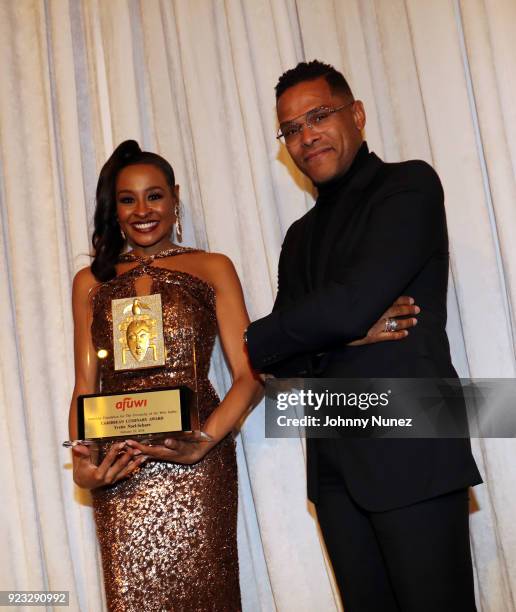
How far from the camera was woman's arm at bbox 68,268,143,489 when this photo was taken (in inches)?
86.4

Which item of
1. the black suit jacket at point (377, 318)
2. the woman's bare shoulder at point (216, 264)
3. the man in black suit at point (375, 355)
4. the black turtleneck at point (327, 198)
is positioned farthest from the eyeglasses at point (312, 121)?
the woman's bare shoulder at point (216, 264)

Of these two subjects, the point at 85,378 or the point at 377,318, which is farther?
the point at 85,378

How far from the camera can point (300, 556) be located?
2.77 m

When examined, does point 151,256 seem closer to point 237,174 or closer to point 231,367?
point 231,367

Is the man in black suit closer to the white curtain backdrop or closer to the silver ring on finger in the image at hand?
the silver ring on finger

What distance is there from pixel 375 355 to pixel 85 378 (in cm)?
107

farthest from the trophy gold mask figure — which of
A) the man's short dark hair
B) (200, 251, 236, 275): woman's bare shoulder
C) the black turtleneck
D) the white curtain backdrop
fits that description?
the man's short dark hair

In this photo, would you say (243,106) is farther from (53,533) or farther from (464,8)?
(53,533)

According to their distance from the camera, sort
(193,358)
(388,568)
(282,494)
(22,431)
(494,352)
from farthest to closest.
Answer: (22,431) → (282,494) → (494,352) → (193,358) → (388,568)

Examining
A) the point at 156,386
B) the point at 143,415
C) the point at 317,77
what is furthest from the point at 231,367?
the point at 317,77

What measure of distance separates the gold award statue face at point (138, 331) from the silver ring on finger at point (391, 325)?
72cm

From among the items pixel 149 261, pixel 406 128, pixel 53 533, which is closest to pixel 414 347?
pixel 149 261

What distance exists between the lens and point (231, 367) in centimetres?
255

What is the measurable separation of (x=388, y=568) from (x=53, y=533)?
153 centimetres
